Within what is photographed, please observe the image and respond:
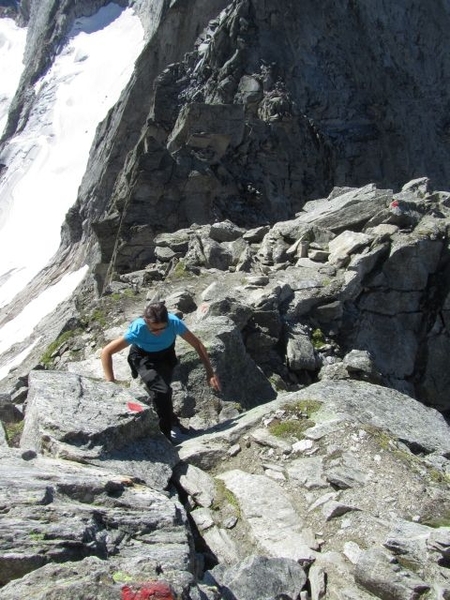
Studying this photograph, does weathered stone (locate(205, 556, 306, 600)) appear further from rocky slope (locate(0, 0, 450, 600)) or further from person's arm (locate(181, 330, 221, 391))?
person's arm (locate(181, 330, 221, 391))

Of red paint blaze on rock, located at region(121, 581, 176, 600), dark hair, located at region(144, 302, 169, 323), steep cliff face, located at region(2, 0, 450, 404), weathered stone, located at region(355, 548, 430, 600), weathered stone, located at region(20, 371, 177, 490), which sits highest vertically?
steep cliff face, located at region(2, 0, 450, 404)

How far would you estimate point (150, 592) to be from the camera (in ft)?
15.9

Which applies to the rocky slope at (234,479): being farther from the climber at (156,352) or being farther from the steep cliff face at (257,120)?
the steep cliff face at (257,120)

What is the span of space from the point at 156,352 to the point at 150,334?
29cm

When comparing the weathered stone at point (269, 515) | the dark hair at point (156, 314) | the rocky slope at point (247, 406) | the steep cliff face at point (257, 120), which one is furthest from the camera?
the steep cliff face at point (257, 120)

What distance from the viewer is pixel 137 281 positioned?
20.0m

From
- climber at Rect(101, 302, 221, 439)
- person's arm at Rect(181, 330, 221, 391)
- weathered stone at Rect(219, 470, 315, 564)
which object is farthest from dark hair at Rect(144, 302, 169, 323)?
weathered stone at Rect(219, 470, 315, 564)

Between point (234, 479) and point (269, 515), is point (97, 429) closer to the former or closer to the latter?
point (234, 479)

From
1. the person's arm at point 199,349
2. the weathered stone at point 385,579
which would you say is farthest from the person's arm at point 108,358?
the weathered stone at point 385,579

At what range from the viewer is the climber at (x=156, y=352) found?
9234mm

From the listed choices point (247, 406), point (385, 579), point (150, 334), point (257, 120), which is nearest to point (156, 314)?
point (150, 334)

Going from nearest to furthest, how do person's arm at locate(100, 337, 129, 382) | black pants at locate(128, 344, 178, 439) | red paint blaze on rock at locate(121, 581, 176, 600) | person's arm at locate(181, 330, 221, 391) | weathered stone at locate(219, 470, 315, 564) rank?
1. red paint blaze on rock at locate(121, 581, 176, 600)
2. weathered stone at locate(219, 470, 315, 564)
3. person's arm at locate(100, 337, 129, 382)
4. black pants at locate(128, 344, 178, 439)
5. person's arm at locate(181, 330, 221, 391)

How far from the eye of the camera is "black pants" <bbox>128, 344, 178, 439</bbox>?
30.8 ft

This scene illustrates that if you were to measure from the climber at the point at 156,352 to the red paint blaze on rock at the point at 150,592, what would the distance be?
4426 mm
